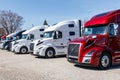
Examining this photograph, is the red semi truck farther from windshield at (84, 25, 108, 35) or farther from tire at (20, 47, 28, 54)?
tire at (20, 47, 28, 54)

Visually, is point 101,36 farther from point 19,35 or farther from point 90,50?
point 19,35

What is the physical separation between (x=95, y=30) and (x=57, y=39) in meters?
6.09

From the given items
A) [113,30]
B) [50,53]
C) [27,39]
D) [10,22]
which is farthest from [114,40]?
[10,22]

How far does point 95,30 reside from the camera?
13688 mm

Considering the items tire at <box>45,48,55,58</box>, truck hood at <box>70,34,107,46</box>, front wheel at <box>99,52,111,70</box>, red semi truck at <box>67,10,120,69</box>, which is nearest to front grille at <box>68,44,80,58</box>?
red semi truck at <box>67,10,120,69</box>

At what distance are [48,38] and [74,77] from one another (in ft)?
30.6

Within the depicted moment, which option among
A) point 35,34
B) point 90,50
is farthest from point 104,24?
point 35,34

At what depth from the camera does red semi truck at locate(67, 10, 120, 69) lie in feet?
40.0

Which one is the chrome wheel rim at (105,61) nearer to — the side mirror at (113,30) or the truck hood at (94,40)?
the truck hood at (94,40)

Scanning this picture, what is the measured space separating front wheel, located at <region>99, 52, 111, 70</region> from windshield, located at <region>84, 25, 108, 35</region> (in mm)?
1338

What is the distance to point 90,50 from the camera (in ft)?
40.2

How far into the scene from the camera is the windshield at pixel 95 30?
13143mm

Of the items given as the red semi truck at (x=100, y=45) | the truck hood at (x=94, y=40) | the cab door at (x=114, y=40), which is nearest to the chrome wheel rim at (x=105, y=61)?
the red semi truck at (x=100, y=45)

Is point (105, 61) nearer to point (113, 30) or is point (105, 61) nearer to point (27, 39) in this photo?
point (113, 30)
